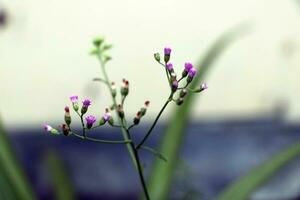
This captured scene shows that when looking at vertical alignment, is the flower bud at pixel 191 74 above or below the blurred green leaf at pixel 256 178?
above

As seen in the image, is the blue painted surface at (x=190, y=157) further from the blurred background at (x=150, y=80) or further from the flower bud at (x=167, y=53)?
the flower bud at (x=167, y=53)

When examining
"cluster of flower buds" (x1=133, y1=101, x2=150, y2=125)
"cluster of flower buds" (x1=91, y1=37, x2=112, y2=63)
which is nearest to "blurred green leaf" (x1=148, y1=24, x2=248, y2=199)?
"cluster of flower buds" (x1=91, y1=37, x2=112, y2=63)

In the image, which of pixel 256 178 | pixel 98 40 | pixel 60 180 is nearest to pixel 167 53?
pixel 98 40

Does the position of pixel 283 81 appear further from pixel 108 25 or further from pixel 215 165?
pixel 108 25

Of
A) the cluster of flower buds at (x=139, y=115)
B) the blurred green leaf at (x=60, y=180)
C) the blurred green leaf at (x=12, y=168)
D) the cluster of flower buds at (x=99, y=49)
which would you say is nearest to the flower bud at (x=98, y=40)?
the cluster of flower buds at (x=99, y=49)

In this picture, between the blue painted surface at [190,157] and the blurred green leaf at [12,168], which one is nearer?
the blurred green leaf at [12,168]

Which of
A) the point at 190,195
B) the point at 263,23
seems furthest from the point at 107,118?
the point at 263,23

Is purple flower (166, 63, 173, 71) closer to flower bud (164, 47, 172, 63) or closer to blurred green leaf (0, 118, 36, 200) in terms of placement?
flower bud (164, 47, 172, 63)
